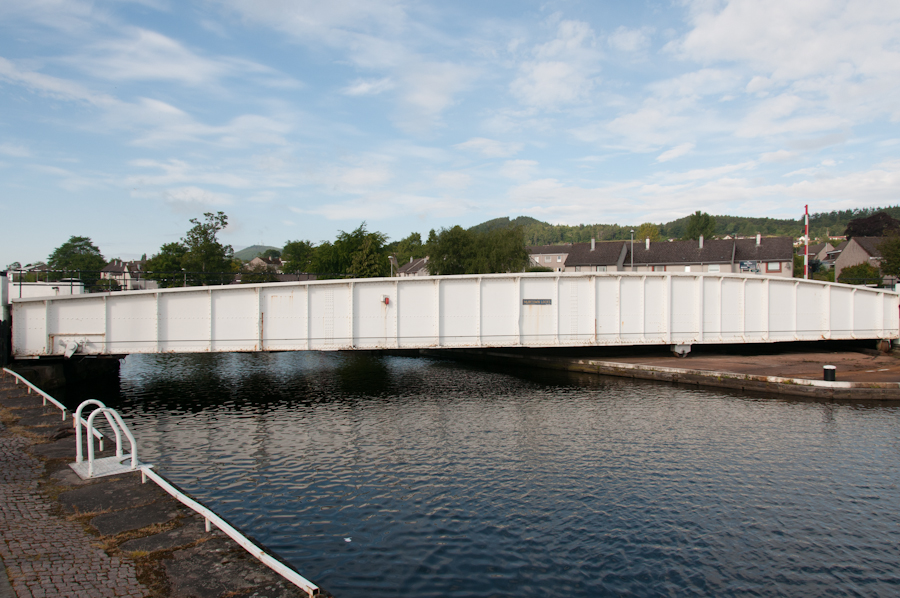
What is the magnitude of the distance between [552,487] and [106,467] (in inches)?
406

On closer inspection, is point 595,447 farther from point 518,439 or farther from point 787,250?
point 787,250

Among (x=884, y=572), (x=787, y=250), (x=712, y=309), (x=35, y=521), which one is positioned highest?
(x=787, y=250)

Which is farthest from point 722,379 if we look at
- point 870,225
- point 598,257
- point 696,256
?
point 870,225

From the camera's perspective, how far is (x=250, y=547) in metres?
7.65

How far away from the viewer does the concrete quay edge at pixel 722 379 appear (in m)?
21.9

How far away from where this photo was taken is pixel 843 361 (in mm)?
29344

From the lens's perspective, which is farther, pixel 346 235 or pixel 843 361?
pixel 346 235

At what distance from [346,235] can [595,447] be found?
7360 centimetres

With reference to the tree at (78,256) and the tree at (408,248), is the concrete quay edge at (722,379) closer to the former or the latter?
the tree at (408,248)

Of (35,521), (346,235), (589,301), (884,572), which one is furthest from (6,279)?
(346,235)

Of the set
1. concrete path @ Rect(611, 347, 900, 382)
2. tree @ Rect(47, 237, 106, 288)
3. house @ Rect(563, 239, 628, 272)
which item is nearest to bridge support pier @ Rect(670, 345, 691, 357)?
concrete path @ Rect(611, 347, 900, 382)

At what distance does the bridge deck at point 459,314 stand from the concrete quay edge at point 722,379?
1.89 meters

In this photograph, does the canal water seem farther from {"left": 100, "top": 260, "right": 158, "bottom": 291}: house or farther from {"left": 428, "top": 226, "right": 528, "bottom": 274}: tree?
{"left": 428, "top": 226, "right": 528, "bottom": 274}: tree

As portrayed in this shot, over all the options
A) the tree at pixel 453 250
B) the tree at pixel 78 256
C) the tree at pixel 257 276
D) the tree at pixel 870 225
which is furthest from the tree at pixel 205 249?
the tree at pixel 870 225
